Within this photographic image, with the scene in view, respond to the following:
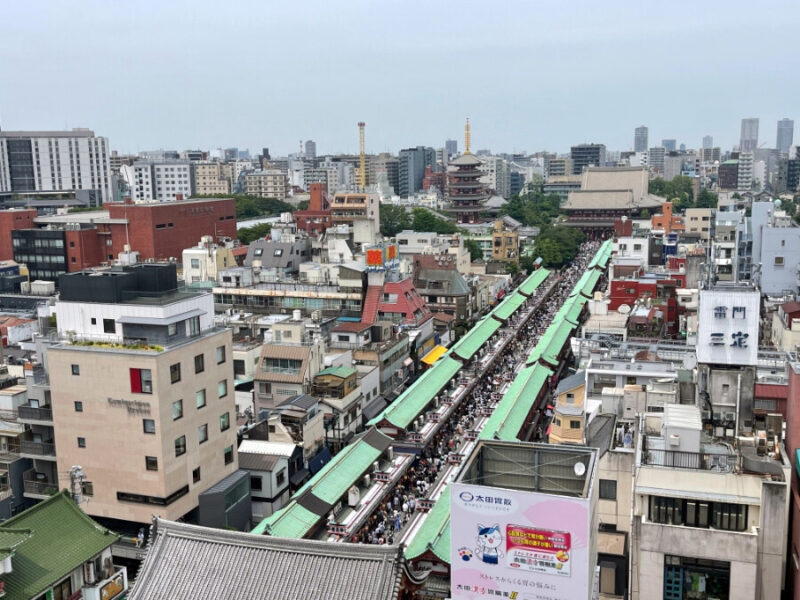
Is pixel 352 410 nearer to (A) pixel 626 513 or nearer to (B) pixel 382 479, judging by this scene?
(B) pixel 382 479

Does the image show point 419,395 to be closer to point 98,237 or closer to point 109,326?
point 109,326

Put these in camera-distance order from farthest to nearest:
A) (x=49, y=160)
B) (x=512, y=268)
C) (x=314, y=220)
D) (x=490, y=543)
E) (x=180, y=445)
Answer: (x=49, y=160)
(x=314, y=220)
(x=512, y=268)
(x=180, y=445)
(x=490, y=543)

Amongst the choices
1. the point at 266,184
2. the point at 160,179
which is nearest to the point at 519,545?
the point at 160,179

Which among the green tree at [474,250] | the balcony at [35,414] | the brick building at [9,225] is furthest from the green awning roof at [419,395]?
the brick building at [9,225]

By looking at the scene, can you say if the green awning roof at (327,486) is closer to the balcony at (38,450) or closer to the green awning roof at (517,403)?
the green awning roof at (517,403)

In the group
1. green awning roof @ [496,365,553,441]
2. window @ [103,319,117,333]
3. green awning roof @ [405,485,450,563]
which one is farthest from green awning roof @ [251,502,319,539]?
green awning roof @ [496,365,553,441]

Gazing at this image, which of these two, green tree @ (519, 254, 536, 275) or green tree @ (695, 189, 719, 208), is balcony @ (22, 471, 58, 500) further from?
green tree @ (695, 189, 719, 208)

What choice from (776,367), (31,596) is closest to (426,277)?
(776,367)
